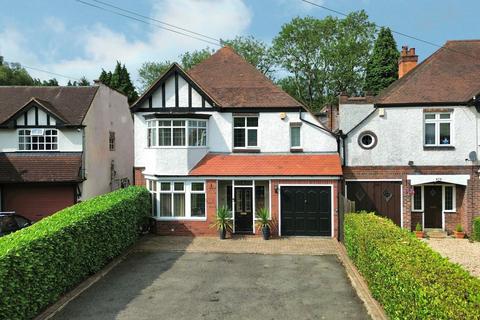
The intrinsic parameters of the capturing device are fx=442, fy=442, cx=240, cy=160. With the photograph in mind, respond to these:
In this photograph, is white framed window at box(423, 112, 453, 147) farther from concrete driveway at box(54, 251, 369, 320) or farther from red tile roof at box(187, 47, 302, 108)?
concrete driveway at box(54, 251, 369, 320)

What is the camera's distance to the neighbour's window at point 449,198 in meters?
19.6

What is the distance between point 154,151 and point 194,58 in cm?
3961

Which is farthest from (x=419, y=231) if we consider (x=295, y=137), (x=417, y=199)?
(x=295, y=137)

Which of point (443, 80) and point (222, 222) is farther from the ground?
point (443, 80)

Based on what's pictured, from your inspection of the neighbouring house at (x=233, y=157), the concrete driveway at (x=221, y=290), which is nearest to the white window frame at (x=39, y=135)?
the neighbouring house at (x=233, y=157)

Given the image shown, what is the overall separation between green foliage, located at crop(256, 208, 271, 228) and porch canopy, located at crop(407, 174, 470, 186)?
21.2 ft

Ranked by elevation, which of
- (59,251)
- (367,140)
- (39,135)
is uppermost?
(39,135)

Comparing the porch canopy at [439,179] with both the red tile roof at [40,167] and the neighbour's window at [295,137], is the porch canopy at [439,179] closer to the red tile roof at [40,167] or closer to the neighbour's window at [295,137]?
the neighbour's window at [295,137]

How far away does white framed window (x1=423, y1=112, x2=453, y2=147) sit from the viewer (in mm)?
19172

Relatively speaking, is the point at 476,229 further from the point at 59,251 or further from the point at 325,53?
the point at 325,53

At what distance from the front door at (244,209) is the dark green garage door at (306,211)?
139 centimetres

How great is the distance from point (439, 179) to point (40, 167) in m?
18.2

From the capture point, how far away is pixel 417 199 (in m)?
19.8

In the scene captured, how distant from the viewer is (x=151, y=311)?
9672 millimetres
